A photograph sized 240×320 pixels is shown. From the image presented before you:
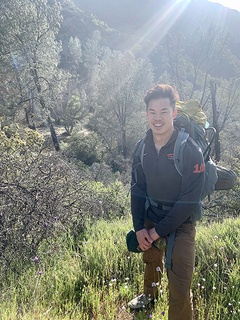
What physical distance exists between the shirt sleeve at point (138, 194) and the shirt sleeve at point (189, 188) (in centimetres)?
35

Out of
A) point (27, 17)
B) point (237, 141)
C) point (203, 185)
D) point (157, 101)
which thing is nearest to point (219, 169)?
point (203, 185)

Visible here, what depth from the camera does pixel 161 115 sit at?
1.85m

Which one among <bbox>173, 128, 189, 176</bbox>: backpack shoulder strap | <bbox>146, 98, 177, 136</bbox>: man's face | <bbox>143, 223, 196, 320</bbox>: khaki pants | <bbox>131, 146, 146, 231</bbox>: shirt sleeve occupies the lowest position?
<bbox>143, 223, 196, 320</bbox>: khaki pants

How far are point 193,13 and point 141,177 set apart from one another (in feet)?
332

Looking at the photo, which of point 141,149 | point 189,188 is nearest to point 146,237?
point 189,188

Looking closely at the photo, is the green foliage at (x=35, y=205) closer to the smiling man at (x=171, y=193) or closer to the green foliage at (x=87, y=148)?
the smiling man at (x=171, y=193)

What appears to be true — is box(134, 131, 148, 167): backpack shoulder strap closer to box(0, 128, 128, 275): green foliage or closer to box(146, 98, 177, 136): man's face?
box(146, 98, 177, 136): man's face

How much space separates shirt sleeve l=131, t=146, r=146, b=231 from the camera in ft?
6.90

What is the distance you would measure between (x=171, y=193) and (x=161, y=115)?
55cm

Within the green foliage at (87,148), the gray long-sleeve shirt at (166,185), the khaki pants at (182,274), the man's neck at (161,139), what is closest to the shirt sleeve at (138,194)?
the gray long-sleeve shirt at (166,185)

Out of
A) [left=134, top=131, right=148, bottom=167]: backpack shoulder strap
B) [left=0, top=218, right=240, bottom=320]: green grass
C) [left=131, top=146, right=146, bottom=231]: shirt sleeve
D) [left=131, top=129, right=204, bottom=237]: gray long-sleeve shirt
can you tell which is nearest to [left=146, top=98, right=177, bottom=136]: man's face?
[left=131, top=129, right=204, bottom=237]: gray long-sleeve shirt

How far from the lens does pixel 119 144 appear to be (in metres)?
21.6

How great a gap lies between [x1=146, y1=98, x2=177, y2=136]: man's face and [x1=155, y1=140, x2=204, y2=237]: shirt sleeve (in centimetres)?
20

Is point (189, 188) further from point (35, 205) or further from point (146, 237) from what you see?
point (35, 205)
